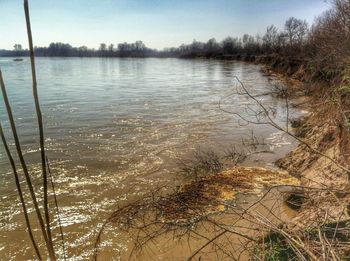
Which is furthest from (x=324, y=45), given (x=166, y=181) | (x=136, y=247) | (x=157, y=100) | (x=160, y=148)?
(x=136, y=247)

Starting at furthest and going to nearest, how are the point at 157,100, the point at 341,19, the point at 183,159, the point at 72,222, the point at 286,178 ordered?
the point at 157,100 < the point at 341,19 < the point at 183,159 < the point at 286,178 < the point at 72,222

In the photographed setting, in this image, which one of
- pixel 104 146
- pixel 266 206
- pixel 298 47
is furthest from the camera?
pixel 298 47

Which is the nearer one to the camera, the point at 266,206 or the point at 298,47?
the point at 266,206

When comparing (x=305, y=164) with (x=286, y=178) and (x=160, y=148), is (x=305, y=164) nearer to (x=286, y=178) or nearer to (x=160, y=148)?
(x=286, y=178)

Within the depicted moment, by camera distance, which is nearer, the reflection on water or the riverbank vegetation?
the riverbank vegetation

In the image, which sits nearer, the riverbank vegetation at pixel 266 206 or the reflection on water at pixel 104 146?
the riverbank vegetation at pixel 266 206

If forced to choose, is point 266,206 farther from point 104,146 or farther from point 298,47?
point 298,47

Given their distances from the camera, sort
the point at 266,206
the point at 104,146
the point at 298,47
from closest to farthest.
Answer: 1. the point at 266,206
2. the point at 104,146
3. the point at 298,47

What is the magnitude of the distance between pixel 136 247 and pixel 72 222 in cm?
192

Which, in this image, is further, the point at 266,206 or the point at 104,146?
the point at 104,146

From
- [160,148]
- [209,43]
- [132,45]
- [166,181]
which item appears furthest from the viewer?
[132,45]

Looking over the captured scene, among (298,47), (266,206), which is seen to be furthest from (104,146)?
(298,47)

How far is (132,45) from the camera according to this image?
529 ft

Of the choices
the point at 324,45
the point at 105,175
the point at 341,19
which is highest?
the point at 341,19
